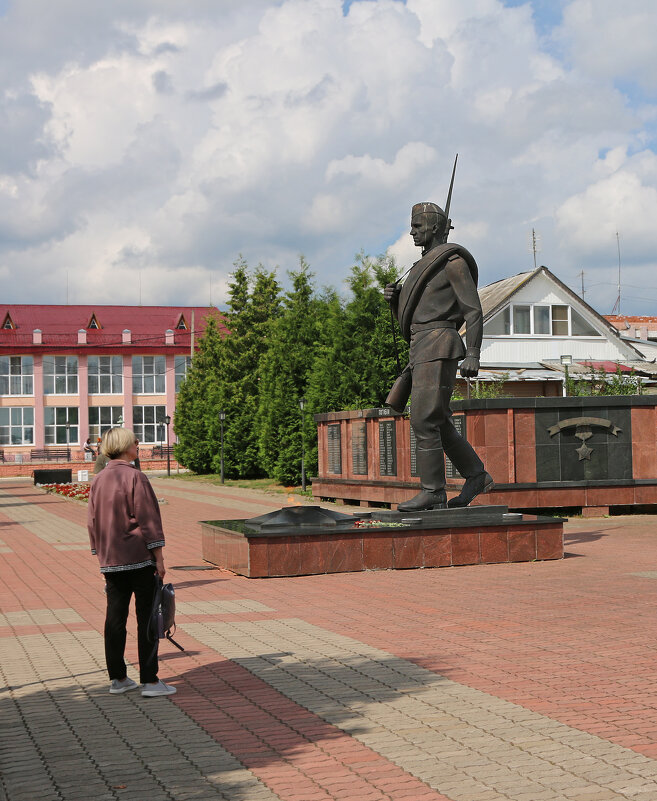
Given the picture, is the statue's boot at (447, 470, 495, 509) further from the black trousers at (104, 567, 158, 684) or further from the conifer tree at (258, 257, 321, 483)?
the conifer tree at (258, 257, 321, 483)

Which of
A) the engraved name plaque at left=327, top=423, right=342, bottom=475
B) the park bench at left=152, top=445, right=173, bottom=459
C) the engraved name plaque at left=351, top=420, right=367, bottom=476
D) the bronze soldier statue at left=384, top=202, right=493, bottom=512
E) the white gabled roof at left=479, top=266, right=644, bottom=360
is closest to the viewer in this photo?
the bronze soldier statue at left=384, top=202, right=493, bottom=512

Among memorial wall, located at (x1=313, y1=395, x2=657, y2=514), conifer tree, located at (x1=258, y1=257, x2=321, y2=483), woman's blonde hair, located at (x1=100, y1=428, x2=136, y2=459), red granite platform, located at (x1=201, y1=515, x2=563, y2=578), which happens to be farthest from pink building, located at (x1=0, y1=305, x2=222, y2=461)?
woman's blonde hair, located at (x1=100, y1=428, x2=136, y2=459)

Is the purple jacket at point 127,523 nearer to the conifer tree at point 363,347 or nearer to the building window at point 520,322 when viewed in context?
the conifer tree at point 363,347

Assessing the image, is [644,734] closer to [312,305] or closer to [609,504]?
[609,504]

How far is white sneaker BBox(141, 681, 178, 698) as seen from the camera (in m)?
6.00

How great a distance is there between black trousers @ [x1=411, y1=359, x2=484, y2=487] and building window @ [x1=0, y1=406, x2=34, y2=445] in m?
60.5

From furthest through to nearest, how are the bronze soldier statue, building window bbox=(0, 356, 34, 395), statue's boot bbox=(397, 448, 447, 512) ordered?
building window bbox=(0, 356, 34, 395) < statue's boot bbox=(397, 448, 447, 512) < the bronze soldier statue

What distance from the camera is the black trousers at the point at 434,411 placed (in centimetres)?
1194

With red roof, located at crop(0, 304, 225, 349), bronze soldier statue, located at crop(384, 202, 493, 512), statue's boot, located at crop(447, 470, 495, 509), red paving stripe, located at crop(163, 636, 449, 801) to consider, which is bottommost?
red paving stripe, located at crop(163, 636, 449, 801)

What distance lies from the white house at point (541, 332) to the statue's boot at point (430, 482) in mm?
29352

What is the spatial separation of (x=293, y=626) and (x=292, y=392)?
26.4 metres

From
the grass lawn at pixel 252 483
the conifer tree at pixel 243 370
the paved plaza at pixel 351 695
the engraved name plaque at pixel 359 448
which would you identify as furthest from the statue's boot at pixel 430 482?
A: the conifer tree at pixel 243 370

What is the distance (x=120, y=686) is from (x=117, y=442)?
147cm

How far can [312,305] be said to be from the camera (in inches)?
→ 1431
